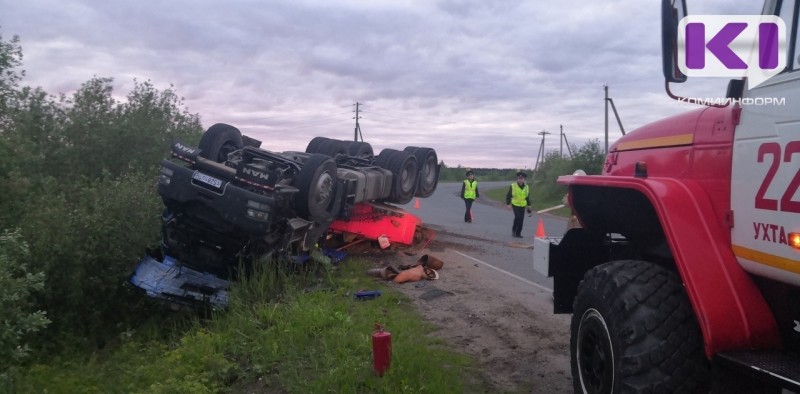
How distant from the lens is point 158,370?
20.6 feet

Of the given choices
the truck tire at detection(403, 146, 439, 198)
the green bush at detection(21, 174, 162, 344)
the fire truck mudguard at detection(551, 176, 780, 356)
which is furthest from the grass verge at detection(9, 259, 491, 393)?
the truck tire at detection(403, 146, 439, 198)

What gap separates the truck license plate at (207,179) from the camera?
7704 millimetres

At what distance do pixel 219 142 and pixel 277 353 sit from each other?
370cm

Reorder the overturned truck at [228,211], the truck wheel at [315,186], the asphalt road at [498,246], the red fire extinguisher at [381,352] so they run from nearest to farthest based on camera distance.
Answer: the red fire extinguisher at [381,352] → the overturned truck at [228,211] → the truck wheel at [315,186] → the asphalt road at [498,246]

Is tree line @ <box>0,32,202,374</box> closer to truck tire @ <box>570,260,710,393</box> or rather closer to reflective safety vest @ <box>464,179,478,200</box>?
truck tire @ <box>570,260,710,393</box>

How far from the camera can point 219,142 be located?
8883 millimetres

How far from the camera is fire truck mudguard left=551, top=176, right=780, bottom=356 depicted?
309 centimetres

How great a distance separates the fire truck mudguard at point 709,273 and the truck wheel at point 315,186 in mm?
5172

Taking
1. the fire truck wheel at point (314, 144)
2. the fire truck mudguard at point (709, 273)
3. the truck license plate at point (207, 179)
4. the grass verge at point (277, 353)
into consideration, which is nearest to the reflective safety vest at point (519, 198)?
the fire truck wheel at point (314, 144)

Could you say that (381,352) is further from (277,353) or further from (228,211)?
(228,211)

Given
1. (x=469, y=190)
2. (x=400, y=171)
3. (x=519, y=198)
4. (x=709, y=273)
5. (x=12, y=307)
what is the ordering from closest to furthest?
(x=709, y=273) < (x=12, y=307) < (x=400, y=171) < (x=519, y=198) < (x=469, y=190)

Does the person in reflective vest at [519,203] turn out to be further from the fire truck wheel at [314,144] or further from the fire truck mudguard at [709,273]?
the fire truck mudguard at [709,273]

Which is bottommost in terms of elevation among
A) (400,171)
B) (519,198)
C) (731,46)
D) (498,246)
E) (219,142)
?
(498,246)

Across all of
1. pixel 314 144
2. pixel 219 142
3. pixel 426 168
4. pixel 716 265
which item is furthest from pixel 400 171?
pixel 716 265
